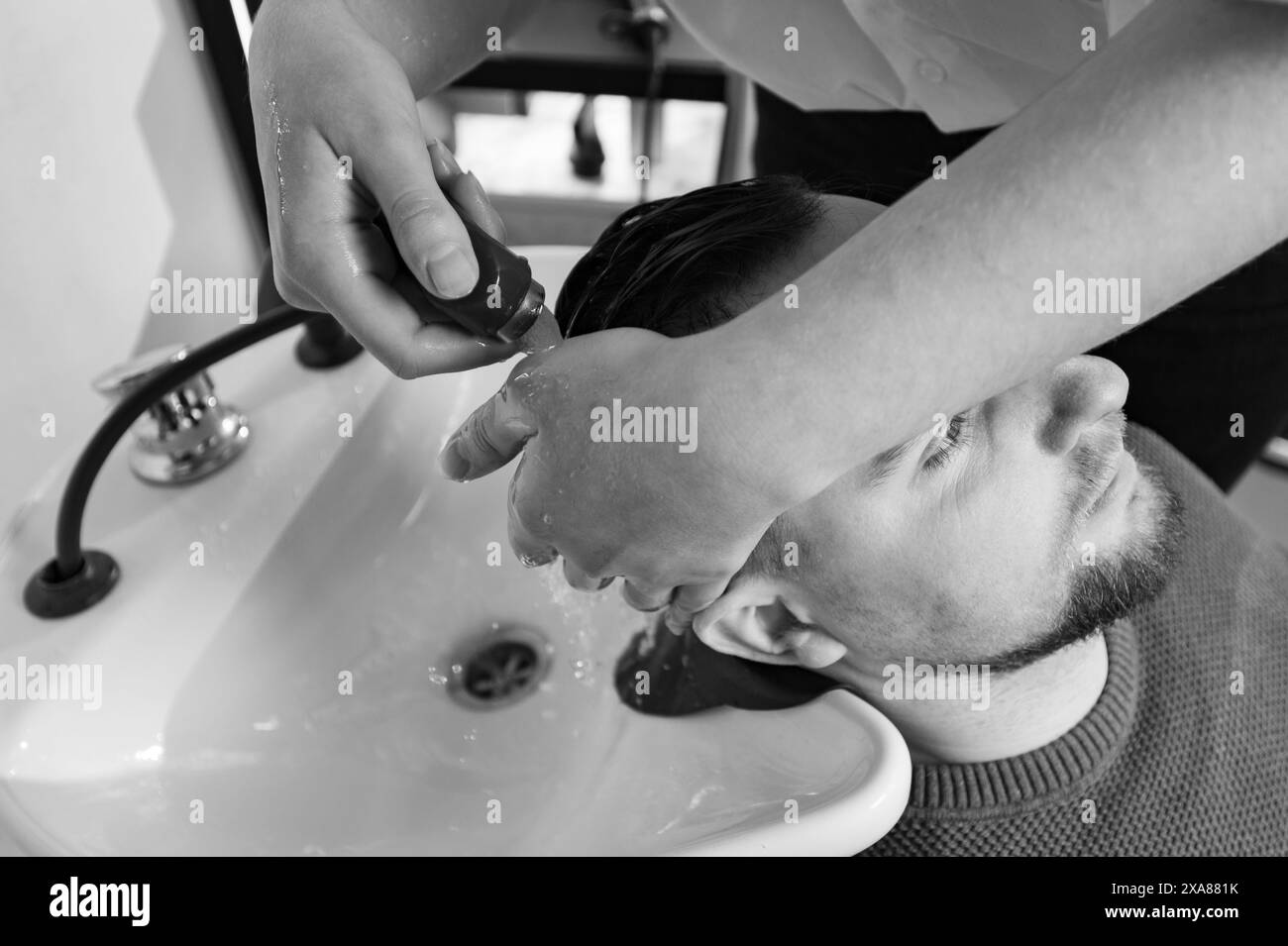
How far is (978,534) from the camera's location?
78 cm

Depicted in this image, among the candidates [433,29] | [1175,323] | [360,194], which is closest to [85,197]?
[433,29]

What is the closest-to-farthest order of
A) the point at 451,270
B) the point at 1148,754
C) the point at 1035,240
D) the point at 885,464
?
the point at 1035,240 < the point at 451,270 < the point at 885,464 < the point at 1148,754

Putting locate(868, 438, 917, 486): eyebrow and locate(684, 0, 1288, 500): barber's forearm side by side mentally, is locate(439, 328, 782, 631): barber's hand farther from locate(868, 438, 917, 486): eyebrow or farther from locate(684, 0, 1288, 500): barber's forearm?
locate(868, 438, 917, 486): eyebrow

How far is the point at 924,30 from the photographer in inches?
35.0

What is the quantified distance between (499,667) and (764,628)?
34 centimetres

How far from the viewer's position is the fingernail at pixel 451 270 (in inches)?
24.1

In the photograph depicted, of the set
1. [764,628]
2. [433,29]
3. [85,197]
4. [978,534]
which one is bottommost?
[764,628]

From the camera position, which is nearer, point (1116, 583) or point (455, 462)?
point (455, 462)

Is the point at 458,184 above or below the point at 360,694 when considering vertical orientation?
above

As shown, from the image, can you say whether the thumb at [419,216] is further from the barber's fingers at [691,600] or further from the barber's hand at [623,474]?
the barber's fingers at [691,600]

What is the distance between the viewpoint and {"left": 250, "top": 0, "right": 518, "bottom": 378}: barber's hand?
0.65 metres

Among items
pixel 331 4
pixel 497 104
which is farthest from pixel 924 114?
pixel 497 104

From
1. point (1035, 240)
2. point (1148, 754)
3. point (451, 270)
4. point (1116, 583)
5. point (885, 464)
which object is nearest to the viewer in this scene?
point (1035, 240)

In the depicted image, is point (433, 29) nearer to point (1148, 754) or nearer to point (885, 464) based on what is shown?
point (885, 464)
